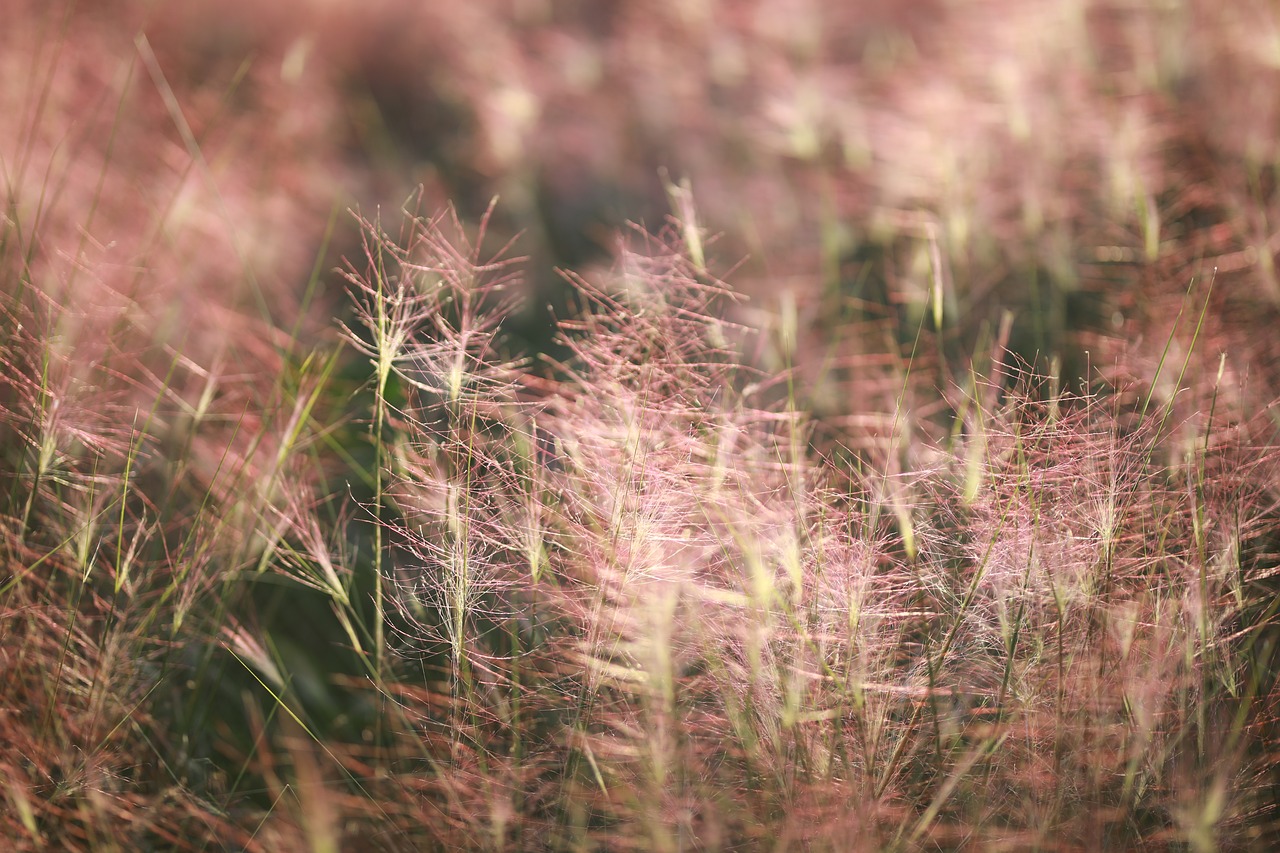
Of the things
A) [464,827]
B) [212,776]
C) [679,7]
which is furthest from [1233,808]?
[679,7]

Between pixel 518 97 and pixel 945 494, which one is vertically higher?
pixel 518 97

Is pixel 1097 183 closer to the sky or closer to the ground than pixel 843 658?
closer to the sky

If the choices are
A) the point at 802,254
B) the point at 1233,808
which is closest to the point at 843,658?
the point at 1233,808

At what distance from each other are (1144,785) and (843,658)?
338mm

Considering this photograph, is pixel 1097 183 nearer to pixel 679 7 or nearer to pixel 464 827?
pixel 679 7

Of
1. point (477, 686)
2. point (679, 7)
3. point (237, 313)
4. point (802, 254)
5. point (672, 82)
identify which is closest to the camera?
point (477, 686)

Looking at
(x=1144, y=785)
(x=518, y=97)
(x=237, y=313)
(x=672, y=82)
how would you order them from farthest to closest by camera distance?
(x=672, y=82) → (x=518, y=97) → (x=237, y=313) → (x=1144, y=785)

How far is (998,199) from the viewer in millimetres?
1844

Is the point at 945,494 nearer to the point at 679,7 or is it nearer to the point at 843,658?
the point at 843,658

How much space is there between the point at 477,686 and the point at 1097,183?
176cm

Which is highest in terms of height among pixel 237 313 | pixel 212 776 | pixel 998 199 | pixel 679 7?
pixel 679 7

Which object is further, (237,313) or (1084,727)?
(237,313)

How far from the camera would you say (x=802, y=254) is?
6.65 ft

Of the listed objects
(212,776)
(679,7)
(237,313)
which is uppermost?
(679,7)
